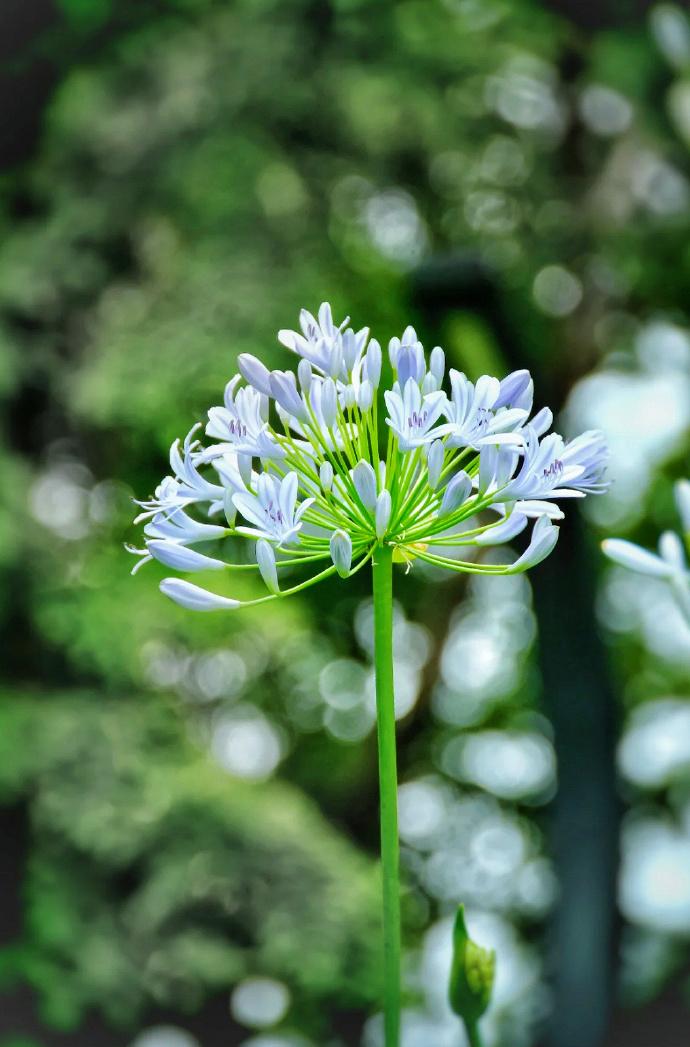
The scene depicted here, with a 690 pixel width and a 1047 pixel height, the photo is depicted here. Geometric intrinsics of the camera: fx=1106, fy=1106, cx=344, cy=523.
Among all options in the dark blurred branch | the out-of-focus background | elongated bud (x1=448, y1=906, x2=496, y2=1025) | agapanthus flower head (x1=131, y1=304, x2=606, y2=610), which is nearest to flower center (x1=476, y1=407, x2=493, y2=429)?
agapanthus flower head (x1=131, y1=304, x2=606, y2=610)

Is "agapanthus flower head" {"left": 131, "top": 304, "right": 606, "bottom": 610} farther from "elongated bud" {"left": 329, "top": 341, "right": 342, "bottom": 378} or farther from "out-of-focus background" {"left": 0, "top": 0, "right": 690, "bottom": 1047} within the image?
"out-of-focus background" {"left": 0, "top": 0, "right": 690, "bottom": 1047}

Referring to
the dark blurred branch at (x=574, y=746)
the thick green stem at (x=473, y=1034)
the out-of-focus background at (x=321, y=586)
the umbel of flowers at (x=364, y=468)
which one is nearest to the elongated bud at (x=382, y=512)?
the umbel of flowers at (x=364, y=468)

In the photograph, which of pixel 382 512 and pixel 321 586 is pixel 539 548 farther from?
pixel 321 586

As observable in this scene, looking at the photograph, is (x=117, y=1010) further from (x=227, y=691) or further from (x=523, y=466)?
(x=523, y=466)

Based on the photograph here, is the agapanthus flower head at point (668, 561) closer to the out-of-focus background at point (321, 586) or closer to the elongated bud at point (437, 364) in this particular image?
the elongated bud at point (437, 364)

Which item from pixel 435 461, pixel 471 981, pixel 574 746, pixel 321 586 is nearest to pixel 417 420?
pixel 435 461
